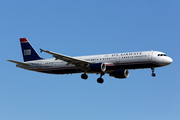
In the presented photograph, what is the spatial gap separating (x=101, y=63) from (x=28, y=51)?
18.5m

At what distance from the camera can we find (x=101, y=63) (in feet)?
190

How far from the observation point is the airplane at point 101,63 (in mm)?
56094

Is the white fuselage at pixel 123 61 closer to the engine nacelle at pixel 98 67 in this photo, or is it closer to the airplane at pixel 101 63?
the airplane at pixel 101 63

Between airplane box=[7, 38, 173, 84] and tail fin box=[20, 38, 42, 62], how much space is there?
727 mm

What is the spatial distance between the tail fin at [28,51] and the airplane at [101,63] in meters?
0.73

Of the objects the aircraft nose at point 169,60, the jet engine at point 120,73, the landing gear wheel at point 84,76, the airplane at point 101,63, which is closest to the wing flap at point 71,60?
the airplane at point 101,63

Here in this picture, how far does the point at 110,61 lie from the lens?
58375 millimetres

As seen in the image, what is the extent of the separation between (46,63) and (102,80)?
37.5 ft

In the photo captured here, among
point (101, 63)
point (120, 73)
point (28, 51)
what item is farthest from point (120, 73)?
point (28, 51)

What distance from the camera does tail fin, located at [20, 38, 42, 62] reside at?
67750mm

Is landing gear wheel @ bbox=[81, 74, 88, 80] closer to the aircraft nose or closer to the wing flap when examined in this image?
the wing flap

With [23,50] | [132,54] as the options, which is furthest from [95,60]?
[23,50]

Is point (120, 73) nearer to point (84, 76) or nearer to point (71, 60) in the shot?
point (84, 76)

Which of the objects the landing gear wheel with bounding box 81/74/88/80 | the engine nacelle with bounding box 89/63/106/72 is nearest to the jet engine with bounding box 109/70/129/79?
the engine nacelle with bounding box 89/63/106/72
